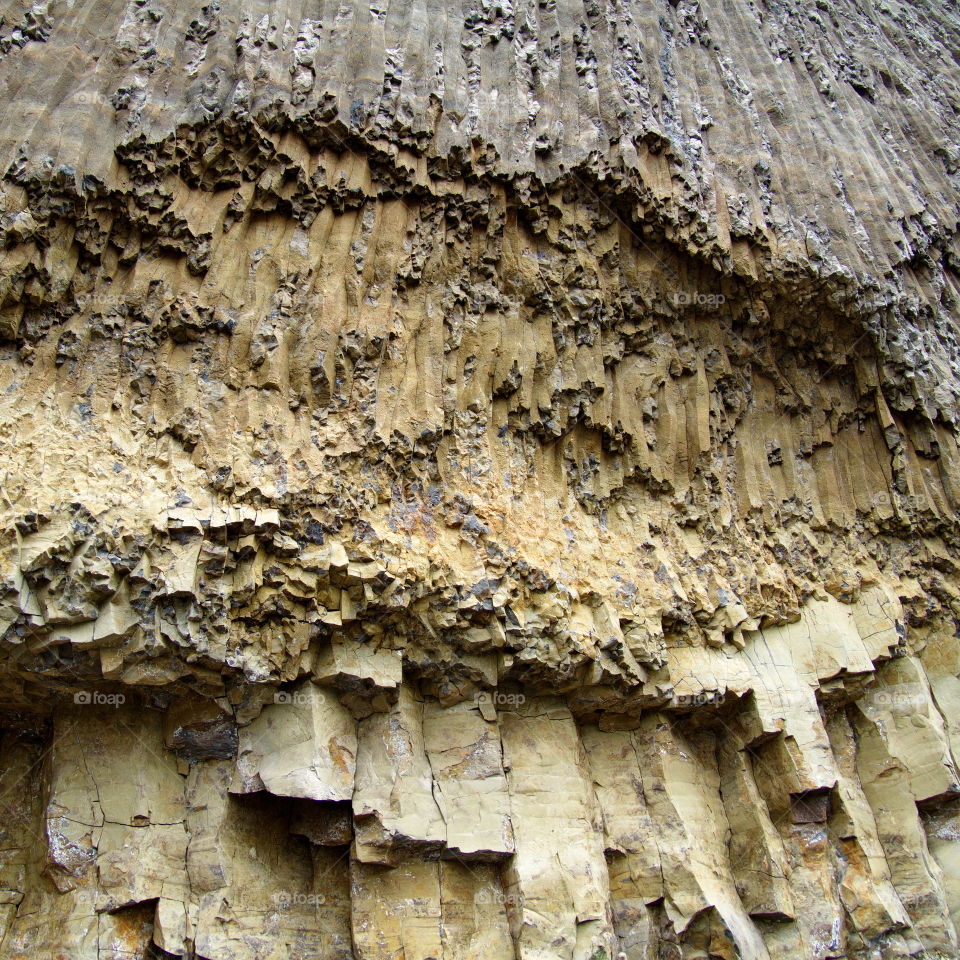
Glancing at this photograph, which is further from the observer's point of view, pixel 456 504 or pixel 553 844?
pixel 456 504

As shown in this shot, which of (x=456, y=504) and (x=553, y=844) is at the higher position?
(x=456, y=504)

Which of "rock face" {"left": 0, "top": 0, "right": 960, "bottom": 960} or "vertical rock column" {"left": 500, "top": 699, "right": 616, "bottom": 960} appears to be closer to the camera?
"rock face" {"left": 0, "top": 0, "right": 960, "bottom": 960}

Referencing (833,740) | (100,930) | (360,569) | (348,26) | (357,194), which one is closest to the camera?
(100,930)

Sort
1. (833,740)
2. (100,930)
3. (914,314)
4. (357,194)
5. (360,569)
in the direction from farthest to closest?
1. (914,314)
2. (833,740)
3. (357,194)
4. (360,569)
5. (100,930)

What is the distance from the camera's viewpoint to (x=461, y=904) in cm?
554

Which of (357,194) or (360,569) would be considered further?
(357,194)

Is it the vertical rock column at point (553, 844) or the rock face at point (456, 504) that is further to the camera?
the vertical rock column at point (553, 844)

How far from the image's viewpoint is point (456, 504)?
20.0ft

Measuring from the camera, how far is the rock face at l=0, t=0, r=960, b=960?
5309 millimetres

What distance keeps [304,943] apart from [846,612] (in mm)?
5019

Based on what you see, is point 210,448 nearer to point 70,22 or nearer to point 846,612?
point 70,22

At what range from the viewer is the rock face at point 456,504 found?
5.31 metres

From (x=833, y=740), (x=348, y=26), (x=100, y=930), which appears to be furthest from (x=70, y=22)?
(x=833, y=740)

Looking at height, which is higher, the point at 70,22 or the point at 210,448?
the point at 70,22
